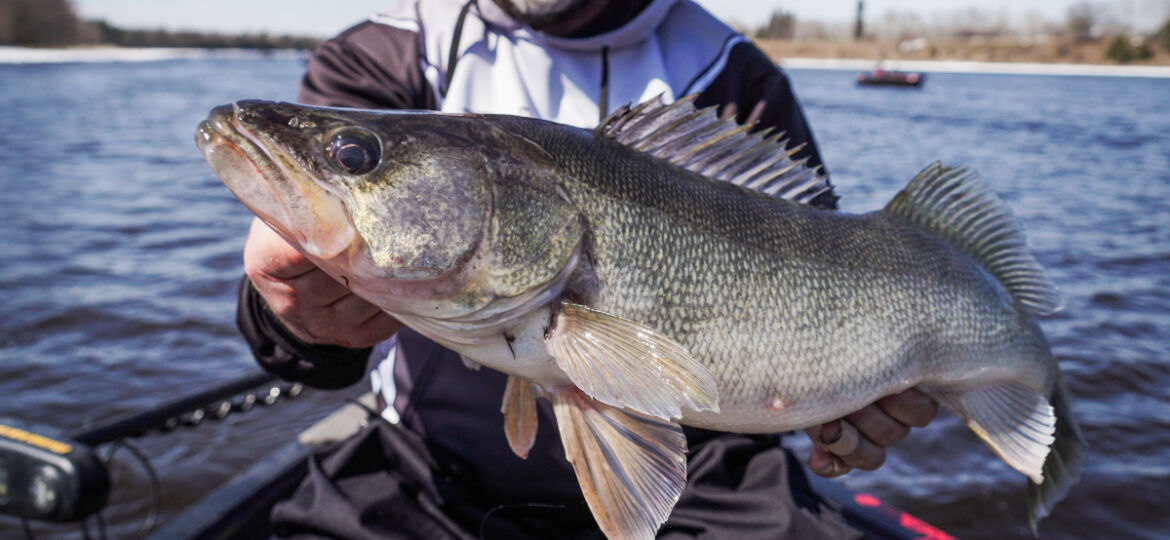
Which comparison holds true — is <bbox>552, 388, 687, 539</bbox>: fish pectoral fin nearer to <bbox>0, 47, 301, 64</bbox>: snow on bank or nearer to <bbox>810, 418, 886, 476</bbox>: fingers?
<bbox>810, 418, 886, 476</bbox>: fingers

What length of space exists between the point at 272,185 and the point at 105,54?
7808cm

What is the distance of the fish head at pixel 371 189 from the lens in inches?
46.6

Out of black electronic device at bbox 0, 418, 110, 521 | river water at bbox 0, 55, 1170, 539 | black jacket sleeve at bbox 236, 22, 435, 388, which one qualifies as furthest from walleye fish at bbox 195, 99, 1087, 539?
river water at bbox 0, 55, 1170, 539

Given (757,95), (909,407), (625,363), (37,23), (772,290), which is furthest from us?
(37,23)

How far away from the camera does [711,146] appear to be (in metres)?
1.65

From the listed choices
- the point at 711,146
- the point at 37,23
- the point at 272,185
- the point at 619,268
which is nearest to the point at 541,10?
the point at 711,146

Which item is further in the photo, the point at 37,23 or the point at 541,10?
the point at 37,23

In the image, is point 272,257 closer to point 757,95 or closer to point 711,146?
point 711,146

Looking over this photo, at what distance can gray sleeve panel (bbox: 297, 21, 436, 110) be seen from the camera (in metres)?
2.20

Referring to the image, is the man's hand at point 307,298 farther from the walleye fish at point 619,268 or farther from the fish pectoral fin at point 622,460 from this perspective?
the fish pectoral fin at point 622,460

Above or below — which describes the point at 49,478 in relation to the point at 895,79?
above

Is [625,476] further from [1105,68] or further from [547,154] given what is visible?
[1105,68]

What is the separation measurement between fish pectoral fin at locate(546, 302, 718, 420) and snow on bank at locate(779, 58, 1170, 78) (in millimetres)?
59632

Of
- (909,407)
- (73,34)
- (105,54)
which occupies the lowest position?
(105,54)
